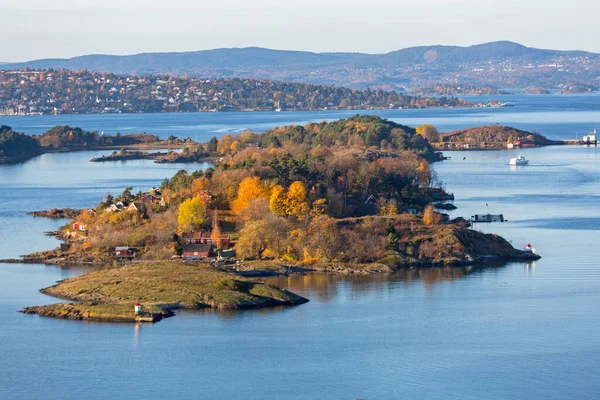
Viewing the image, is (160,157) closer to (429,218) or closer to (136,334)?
(429,218)

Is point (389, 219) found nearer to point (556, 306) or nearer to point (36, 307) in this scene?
point (556, 306)

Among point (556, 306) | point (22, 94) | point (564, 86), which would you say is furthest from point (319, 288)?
point (564, 86)

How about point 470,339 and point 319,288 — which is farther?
point 319,288

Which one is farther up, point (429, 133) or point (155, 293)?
point (429, 133)

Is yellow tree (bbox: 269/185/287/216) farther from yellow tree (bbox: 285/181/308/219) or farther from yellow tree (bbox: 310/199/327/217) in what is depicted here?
yellow tree (bbox: 310/199/327/217)

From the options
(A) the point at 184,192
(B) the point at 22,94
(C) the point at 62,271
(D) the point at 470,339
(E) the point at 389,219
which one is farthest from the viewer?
(B) the point at 22,94

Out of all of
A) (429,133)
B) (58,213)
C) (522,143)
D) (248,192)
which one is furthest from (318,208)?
(522,143)
